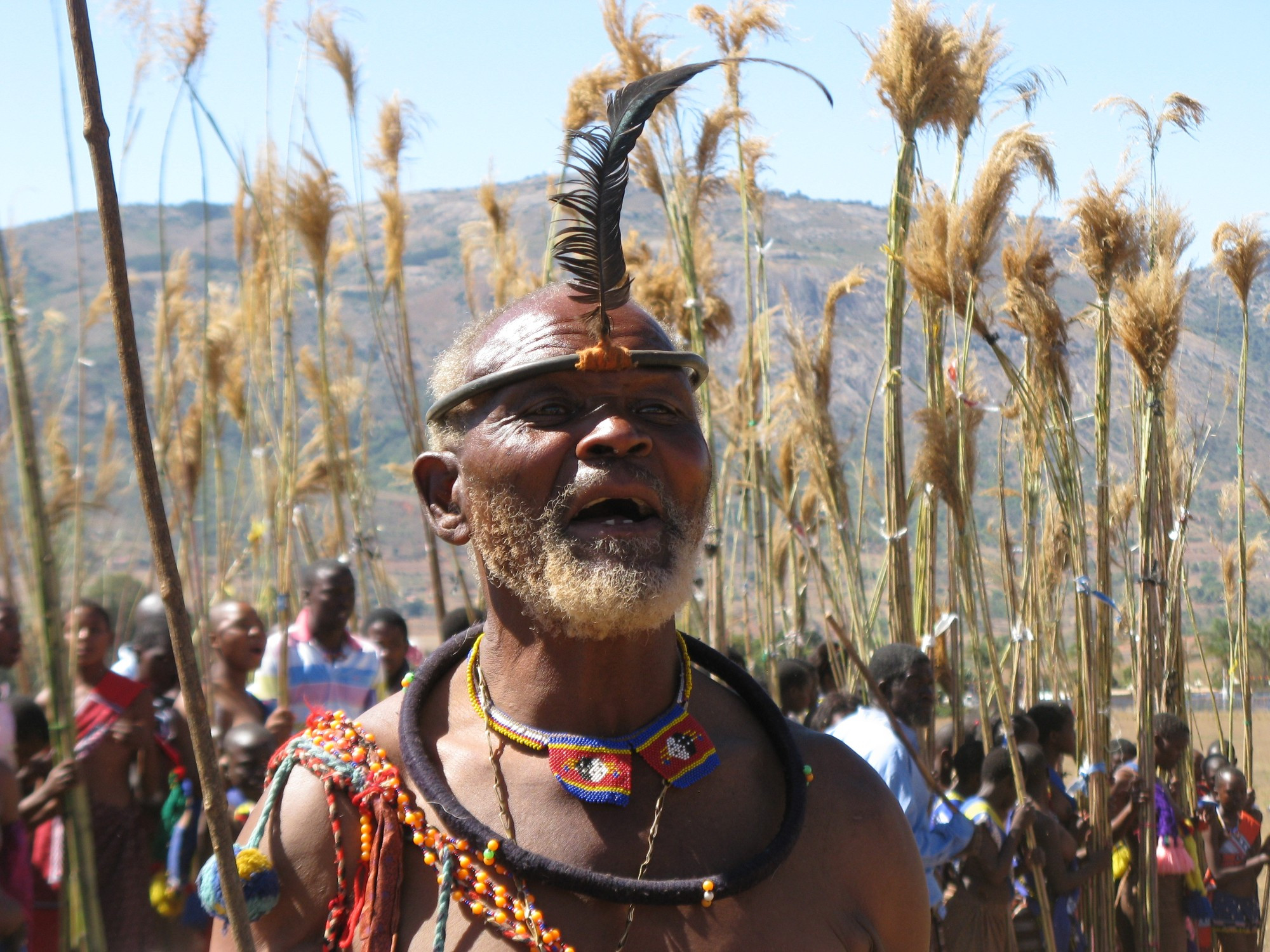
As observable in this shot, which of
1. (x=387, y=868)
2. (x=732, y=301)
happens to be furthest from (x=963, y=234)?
(x=732, y=301)

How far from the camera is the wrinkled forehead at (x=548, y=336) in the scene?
1.60 metres

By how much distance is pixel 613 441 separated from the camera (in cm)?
148

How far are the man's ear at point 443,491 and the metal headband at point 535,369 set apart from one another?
0.06m

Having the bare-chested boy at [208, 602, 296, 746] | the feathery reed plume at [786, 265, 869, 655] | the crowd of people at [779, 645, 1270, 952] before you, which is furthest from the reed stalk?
the feathery reed plume at [786, 265, 869, 655]

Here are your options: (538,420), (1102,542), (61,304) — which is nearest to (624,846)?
(538,420)

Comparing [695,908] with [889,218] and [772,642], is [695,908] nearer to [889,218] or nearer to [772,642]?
[889,218]

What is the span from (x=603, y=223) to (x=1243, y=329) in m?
5.62

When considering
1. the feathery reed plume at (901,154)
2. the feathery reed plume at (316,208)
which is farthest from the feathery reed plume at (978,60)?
the feathery reed plume at (316,208)

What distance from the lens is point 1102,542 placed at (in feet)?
15.0

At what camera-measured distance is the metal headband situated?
5.08 feet

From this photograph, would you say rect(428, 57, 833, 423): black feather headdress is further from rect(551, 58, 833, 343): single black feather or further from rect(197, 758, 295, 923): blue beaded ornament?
rect(197, 758, 295, 923): blue beaded ornament

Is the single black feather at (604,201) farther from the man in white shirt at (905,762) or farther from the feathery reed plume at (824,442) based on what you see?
the feathery reed plume at (824,442)

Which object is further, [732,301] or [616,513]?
[732,301]

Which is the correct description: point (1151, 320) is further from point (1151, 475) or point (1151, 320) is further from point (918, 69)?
point (918, 69)
